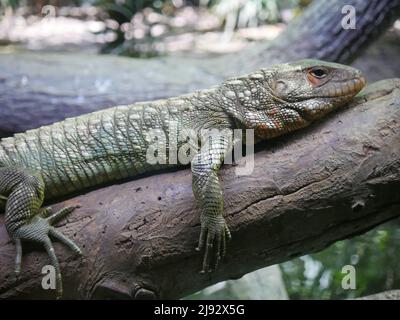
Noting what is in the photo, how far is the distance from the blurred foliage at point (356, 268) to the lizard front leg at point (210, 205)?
148 cm

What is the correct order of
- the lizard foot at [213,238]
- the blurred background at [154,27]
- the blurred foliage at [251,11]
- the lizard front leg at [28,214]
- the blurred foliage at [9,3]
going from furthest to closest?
the blurred foliage at [251,11]
the blurred background at [154,27]
the blurred foliage at [9,3]
the lizard front leg at [28,214]
the lizard foot at [213,238]

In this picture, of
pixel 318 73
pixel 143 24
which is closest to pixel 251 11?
pixel 143 24

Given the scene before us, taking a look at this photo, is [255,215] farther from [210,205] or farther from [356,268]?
[356,268]

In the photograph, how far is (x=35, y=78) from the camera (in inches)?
243

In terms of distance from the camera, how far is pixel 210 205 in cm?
303

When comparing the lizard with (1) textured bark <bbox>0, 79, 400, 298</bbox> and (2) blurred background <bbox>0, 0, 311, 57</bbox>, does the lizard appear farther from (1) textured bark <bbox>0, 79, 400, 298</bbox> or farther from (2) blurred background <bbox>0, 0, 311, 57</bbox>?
(2) blurred background <bbox>0, 0, 311, 57</bbox>

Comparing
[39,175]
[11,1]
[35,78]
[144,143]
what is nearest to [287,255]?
[144,143]

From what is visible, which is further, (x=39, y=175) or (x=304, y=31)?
(x=304, y=31)

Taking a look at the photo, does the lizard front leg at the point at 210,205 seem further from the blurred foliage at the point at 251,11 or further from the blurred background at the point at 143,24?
the blurred foliage at the point at 251,11

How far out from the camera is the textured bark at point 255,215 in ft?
10.0

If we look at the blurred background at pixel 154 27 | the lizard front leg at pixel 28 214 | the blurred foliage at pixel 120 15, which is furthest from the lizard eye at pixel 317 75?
the blurred foliage at pixel 120 15

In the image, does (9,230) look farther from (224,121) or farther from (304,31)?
(304,31)

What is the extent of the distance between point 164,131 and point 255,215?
884 millimetres

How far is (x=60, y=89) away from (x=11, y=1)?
2.84m
